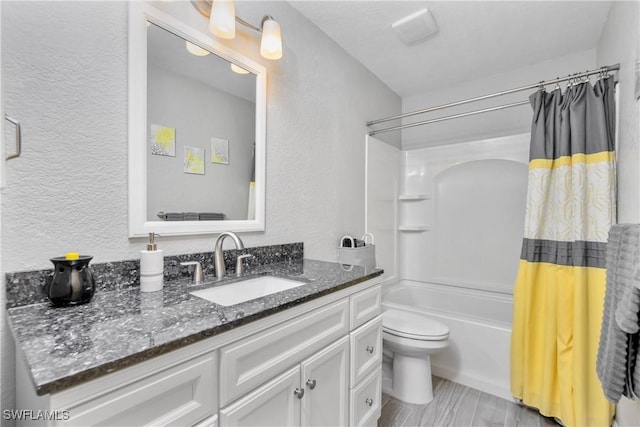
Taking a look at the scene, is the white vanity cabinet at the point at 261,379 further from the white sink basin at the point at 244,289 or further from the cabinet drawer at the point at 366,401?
the white sink basin at the point at 244,289

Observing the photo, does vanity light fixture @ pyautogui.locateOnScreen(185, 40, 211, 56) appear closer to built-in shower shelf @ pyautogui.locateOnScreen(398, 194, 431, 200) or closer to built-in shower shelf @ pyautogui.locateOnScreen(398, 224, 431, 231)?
built-in shower shelf @ pyautogui.locateOnScreen(398, 194, 431, 200)

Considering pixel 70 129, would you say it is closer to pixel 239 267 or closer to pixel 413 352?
pixel 239 267

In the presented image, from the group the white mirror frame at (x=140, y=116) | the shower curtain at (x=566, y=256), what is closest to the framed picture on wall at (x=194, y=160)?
the white mirror frame at (x=140, y=116)

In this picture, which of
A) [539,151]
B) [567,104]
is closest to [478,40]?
[567,104]

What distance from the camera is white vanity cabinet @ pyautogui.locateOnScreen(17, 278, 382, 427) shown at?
58 centimetres

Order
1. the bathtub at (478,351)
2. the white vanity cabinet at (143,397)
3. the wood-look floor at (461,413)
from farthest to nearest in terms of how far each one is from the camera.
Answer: the bathtub at (478,351) → the wood-look floor at (461,413) → the white vanity cabinet at (143,397)

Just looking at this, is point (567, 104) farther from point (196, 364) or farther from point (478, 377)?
point (196, 364)

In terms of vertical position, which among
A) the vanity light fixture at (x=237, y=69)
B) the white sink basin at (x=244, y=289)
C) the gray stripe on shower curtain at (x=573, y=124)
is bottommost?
the white sink basin at (x=244, y=289)

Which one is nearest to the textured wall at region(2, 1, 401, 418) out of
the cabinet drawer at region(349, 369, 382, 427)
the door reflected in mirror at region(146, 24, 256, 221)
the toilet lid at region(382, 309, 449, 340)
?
the door reflected in mirror at region(146, 24, 256, 221)

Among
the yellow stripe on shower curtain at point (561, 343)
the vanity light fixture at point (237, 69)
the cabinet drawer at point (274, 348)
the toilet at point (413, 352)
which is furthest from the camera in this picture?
the toilet at point (413, 352)

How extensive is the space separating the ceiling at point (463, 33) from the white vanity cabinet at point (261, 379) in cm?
159

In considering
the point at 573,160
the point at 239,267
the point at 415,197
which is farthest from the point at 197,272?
the point at 415,197

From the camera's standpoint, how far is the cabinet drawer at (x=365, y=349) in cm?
127

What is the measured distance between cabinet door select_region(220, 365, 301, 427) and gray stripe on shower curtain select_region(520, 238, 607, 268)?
161 centimetres
